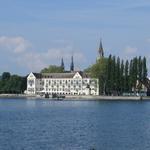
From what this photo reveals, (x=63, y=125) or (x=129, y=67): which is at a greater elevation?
(x=129, y=67)

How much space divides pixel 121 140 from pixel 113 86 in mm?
125640

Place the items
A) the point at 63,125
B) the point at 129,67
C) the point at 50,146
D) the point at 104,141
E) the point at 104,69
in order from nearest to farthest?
1. the point at 50,146
2. the point at 104,141
3. the point at 63,125
4. the point at 129,67
5. the point at 104,69

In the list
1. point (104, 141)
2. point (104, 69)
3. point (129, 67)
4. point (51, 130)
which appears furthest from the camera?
point (104, 69)

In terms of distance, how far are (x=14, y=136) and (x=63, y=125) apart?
14388 mm

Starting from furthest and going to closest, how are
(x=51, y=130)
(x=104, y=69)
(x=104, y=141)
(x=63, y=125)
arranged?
(x=104, y=69) → (x=63, y=125) → (x=51, y=130) → (x=104, y=141)

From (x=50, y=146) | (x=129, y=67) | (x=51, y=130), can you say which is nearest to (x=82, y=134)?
(x=51, y=130)

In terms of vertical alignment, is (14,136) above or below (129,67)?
below

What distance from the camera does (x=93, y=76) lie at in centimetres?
19250

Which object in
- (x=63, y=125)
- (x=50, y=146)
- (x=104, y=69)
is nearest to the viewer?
(x=50, y=146)

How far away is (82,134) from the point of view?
5475cm

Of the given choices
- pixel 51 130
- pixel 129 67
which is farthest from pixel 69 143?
pixel 129 67

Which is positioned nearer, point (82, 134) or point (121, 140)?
point (121, 140)

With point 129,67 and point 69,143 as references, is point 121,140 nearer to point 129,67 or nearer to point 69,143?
point 69,143

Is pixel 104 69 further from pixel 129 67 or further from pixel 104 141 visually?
pixel 104 141
